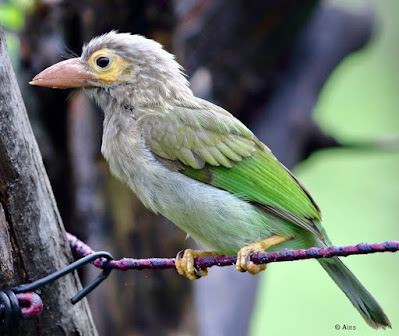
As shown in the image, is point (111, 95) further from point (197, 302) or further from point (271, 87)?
point (271, 87)

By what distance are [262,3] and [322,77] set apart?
101 centimetres

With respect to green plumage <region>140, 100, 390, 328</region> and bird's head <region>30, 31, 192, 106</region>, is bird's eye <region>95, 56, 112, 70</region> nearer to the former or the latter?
bird's head <region>30, 31, 192, 106</region>

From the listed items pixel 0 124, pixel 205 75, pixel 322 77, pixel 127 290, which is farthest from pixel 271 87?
pixel 0 124

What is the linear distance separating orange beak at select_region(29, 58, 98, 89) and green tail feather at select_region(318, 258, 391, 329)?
4.37 feet

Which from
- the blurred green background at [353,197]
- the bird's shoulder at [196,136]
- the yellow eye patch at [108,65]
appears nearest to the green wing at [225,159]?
the bird's shoulder at [196,136]

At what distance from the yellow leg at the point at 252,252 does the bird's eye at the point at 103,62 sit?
1069 millimetres

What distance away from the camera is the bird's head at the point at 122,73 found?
3.21m

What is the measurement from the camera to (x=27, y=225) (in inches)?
95.5

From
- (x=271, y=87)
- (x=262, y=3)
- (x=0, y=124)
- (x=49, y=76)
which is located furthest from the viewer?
(x=271, y=87)

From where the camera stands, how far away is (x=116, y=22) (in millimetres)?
4840

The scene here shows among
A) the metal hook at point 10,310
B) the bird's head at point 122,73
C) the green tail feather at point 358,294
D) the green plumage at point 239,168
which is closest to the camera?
the metal hook at point 10,310

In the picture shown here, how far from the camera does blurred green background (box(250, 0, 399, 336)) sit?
681 cm

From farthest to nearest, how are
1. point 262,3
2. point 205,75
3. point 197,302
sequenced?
point 262,3 < point 205,75 < point 197,302

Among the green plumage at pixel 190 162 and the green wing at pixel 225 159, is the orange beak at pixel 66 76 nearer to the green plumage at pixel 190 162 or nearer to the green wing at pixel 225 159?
the green plumage at pixel 190 162
